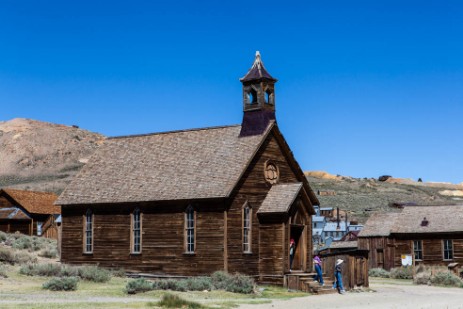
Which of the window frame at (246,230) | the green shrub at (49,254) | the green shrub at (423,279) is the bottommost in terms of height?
the green shrub at (423,279)

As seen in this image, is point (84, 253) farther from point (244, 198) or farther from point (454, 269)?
point (454, 269)

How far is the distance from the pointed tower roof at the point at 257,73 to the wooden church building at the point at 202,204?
0.18 ft

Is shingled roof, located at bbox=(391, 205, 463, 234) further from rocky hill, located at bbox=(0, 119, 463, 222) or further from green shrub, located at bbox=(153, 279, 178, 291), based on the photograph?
rocky hill, located at bbox=(0, 119, 463, 222)

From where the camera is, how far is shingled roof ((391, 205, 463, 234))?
48.7 m

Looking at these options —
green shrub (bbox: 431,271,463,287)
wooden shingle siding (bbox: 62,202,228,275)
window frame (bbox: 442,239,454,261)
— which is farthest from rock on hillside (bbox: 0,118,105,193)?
green shrub (bbox: 431,271,463,287)

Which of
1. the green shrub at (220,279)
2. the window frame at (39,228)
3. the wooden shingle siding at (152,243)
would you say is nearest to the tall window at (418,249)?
the wooden shingle siding at (152,243)

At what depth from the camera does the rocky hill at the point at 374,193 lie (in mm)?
102188

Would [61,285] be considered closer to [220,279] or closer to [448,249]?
[220,279]

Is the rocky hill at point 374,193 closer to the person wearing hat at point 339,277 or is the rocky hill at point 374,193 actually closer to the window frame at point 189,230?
the window frame at point 189,230

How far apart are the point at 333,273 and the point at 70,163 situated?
381 ft

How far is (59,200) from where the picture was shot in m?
38.3

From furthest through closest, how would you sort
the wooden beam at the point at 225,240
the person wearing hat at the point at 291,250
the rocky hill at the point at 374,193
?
1. the rocky hill at the point at 374,193
2. the person wearing hat at the point at 291,250
3. the wooden beam at the point at 225,240

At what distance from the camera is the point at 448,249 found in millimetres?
48844

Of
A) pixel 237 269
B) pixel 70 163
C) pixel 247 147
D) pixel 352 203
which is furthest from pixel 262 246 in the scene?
pixel 70 163
